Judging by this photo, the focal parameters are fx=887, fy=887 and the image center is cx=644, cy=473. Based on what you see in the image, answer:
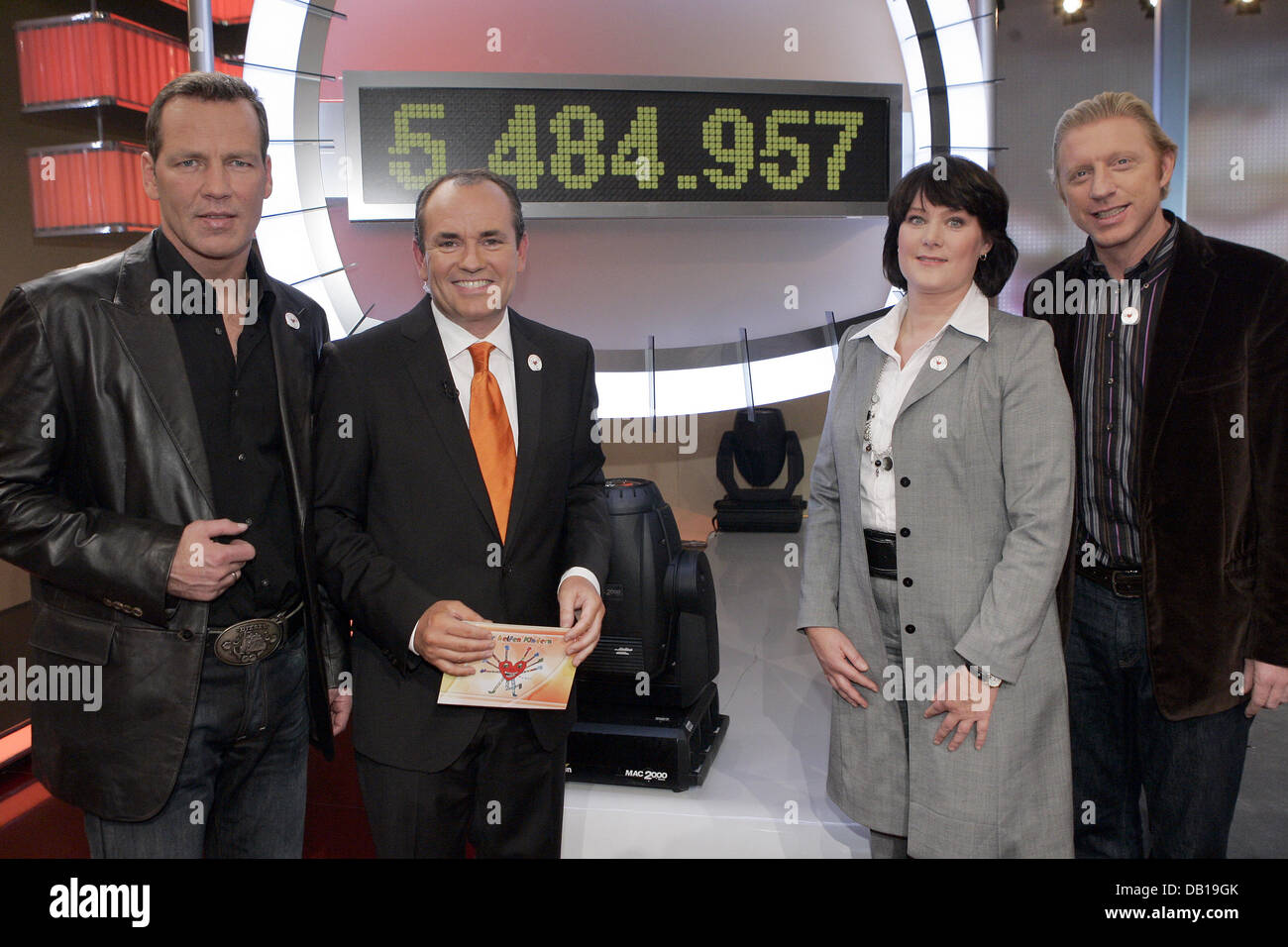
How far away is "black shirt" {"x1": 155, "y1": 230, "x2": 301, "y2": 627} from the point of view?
1521 mm

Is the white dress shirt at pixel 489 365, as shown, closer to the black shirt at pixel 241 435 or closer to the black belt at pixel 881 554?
the black shirt at pixel 241 435

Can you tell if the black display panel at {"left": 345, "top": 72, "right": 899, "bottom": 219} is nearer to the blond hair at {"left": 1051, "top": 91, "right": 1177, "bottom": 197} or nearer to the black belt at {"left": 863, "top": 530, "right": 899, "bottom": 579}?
the blond hair at {"left": 1051, "top": 91, "right": 1177, "bottom": 197}

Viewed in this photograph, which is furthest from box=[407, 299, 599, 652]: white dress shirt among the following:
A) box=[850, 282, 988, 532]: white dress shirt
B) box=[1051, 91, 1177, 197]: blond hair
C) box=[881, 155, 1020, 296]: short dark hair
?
box=[1051, 91, 1177, 197]: blond hair

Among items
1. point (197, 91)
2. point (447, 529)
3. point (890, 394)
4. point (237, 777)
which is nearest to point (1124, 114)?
point (890, 394)

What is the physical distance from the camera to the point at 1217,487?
164 centimetres

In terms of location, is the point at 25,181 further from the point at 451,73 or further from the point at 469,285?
the point at 469,285

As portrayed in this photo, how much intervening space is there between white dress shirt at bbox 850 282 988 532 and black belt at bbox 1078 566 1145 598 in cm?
45

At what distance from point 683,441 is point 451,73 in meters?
2.59

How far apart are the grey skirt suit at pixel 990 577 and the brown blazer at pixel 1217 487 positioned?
0.76 feet

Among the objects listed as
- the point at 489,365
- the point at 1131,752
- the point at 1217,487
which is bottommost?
the point at 1131,752

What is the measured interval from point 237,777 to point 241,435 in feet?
1.99

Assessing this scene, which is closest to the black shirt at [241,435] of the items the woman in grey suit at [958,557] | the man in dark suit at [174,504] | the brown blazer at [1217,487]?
the man in dark suit at [174,504]

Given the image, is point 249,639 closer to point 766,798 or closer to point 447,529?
point 447,529

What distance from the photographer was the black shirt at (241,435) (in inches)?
59.9
